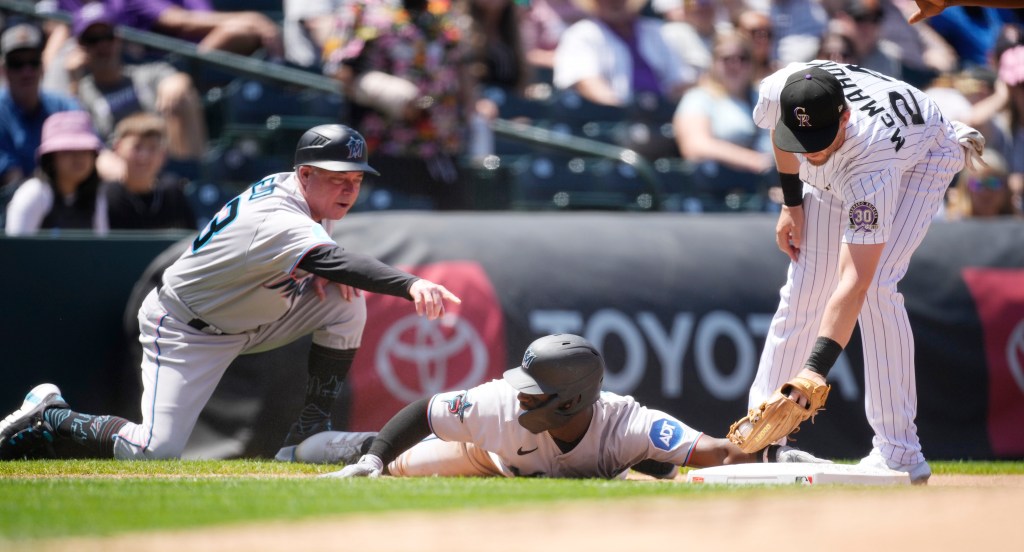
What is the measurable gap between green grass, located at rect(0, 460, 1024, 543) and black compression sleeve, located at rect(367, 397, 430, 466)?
0.18m

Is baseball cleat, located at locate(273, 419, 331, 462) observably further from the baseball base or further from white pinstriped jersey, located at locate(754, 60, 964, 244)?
A: white pinstriped jersey, located at locate(754, 60, 964, 244)

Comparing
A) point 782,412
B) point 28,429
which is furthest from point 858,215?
point 28,429

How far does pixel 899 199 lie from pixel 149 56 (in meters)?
5.67

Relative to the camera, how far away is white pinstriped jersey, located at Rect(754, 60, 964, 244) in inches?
185

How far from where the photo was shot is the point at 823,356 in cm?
462

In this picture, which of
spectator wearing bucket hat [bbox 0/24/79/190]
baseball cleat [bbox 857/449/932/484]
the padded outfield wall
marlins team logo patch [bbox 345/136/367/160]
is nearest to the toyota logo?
the padded outfield wall

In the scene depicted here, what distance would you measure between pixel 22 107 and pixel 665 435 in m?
4.92

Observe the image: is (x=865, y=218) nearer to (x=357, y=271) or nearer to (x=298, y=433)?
(x=357, y=271)

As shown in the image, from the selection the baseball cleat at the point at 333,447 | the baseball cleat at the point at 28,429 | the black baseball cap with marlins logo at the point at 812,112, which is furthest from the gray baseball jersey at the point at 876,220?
the baseball cleat at the point at 28,429

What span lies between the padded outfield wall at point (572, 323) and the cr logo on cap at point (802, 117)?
217 cm

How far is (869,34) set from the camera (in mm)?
10766

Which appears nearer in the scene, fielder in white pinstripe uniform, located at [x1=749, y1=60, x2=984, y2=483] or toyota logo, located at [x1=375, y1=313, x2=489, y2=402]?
fielder in white pinstripe uniform, located at [x1=749, y1=60, x2=984, y2=483]

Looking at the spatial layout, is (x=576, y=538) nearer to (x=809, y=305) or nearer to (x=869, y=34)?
(x=809, y=305)

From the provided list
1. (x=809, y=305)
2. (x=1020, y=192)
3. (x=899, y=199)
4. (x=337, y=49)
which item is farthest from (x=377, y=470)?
(x=1020, y=192)
